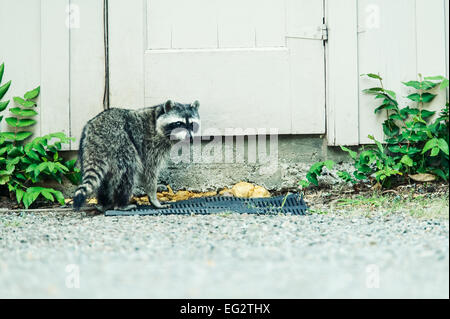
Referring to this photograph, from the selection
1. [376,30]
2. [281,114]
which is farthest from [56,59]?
[376,30]

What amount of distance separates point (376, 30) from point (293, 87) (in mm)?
865

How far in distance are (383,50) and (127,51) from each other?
2256 mm

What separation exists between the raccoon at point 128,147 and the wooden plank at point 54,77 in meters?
0.60

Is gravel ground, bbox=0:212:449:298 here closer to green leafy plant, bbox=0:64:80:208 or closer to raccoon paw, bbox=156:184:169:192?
green leafy plant, bbox=0:64:80:208

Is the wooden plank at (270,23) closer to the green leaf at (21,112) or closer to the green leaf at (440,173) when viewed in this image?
the green leaf at (440,173)

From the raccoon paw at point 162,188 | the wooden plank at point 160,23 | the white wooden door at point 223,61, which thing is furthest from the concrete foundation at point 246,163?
the wooden plank at point 160,23

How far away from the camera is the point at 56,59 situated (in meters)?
4.39

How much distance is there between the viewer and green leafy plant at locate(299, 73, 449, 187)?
4.01 m

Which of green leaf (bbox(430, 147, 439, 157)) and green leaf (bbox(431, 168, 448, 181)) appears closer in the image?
green leaf (bbox(430, 147, 439, 157))

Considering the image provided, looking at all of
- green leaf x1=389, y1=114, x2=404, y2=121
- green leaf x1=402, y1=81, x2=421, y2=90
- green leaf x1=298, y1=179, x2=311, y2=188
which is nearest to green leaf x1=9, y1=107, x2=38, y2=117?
green leaf x1=298, y1=179, x2=311, y2=188

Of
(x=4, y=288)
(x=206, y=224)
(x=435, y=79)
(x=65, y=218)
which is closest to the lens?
(x=4, y=288)

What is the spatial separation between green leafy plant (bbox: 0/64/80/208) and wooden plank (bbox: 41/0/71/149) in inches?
3.8

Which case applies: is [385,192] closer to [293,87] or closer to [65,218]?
[293,87]

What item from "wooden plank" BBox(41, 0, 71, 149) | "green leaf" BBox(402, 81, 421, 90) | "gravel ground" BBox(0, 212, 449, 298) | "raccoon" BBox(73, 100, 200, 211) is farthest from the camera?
"wooden plank" BBox(41, 0, 71, 149)
